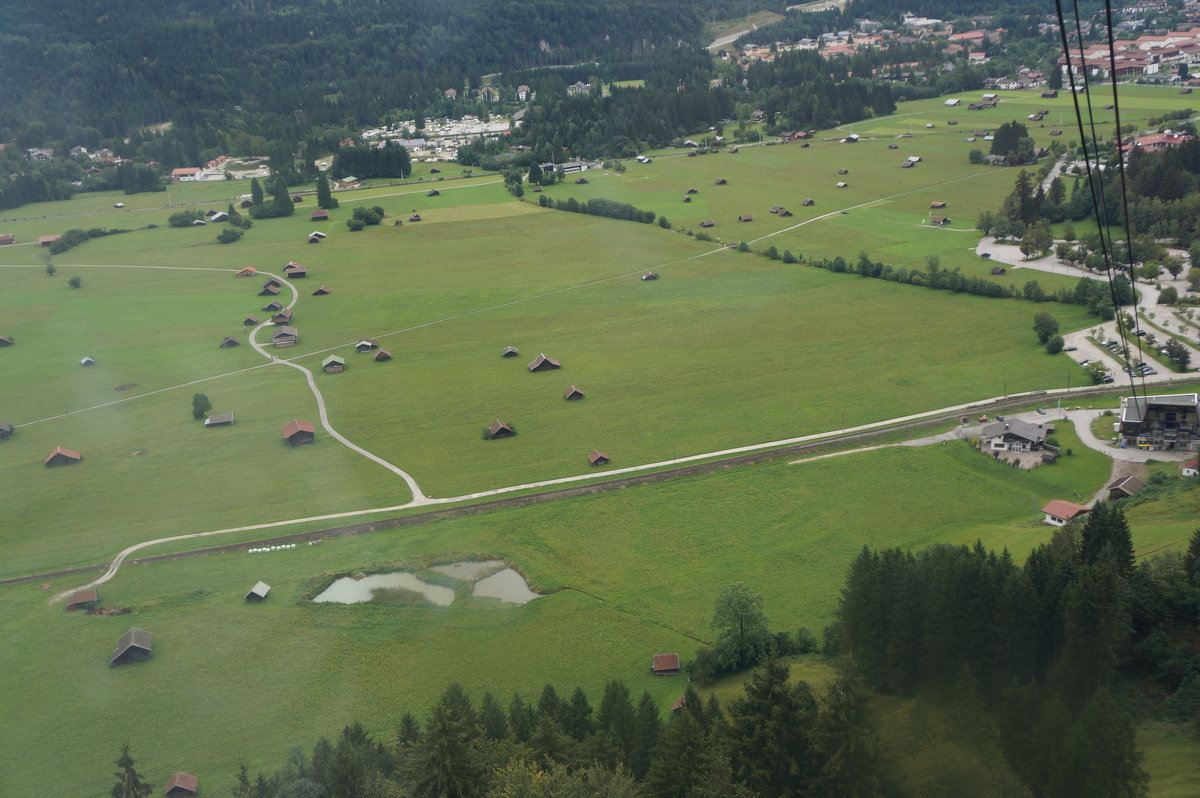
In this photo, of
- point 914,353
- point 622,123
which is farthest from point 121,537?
point 622,123

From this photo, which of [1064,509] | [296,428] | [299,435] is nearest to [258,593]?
[299,435]

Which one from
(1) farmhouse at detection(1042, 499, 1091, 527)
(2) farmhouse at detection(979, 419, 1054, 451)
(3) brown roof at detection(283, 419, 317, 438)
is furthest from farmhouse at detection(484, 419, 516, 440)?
(1) farmhouse at detection(1042, 499, 1091, 527)

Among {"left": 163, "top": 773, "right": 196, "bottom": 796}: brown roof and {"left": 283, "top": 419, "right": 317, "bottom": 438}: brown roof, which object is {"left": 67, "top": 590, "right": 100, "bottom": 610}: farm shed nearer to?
{"left": 163, "top": 773, "right": 196, "bottom": 796}: brown roof

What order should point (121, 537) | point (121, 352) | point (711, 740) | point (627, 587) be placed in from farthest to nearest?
1. point (121, 352)
2. point (121, 537)
3. point (627, 587)
4. point (711, 740)

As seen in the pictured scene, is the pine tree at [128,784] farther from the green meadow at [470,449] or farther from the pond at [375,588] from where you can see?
the pond at [375,588]

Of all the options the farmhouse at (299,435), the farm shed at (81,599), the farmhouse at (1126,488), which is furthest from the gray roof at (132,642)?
the farmhouse at (1126,488)

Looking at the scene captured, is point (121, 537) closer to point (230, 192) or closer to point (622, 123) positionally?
point (230, 192)
